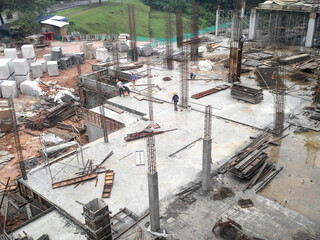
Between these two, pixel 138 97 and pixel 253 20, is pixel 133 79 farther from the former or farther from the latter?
pixel 253 20

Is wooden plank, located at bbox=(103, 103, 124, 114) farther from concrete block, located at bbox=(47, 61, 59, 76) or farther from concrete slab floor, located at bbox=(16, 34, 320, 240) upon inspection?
concrete block, located at bbox=(47, 61, 59, 76)

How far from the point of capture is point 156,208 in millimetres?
11305

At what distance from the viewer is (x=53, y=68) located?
31.4 m

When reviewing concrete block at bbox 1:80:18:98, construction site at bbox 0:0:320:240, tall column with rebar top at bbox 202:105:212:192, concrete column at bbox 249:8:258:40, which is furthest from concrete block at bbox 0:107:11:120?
concrete column at bbox 249:8:258:40

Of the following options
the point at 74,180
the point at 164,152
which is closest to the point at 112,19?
the point at 164,152

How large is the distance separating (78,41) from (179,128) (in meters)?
29.6

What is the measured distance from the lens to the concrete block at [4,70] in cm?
2753

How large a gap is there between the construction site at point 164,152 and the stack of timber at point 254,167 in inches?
2.3

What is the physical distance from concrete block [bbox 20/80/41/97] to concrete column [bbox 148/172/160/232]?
1978cm

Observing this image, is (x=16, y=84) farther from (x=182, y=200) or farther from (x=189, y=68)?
(x=182, y=200)

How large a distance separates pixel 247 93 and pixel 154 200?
1363 cm

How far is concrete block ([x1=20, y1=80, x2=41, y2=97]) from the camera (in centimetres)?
2759

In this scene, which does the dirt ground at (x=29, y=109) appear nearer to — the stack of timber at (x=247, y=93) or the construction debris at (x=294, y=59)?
→ the stack of timber at (x=247, y=93)

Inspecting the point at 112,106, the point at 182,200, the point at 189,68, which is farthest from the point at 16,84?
the point at 182,200
